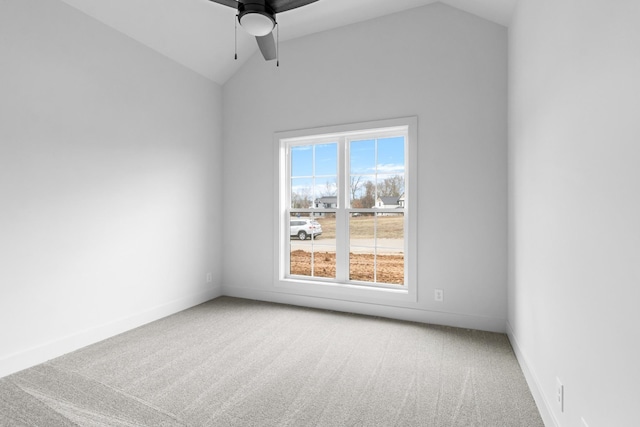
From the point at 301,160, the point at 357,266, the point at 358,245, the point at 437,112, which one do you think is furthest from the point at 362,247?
the point at 437,112

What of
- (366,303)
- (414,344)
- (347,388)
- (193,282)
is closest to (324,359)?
(347,388)

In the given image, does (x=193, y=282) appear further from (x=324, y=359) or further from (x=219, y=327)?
(x=324, y=359)

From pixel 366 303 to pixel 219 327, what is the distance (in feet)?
5.12

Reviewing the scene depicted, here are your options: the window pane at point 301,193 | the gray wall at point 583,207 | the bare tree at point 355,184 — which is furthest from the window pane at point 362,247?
the gray wall at point 583,207

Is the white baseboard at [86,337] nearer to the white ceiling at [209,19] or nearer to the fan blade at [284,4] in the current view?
the white ceiling at [209,19]

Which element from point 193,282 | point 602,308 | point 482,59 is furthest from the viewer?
point 193,282

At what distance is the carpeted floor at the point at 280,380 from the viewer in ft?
5.93

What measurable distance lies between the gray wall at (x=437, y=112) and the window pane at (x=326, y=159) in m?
0.33

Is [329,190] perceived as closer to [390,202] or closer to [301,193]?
[301,193]

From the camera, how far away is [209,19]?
3.34m

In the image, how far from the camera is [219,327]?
10.4 feet

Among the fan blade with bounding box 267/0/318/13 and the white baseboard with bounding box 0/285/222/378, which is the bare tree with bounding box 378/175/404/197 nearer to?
the fan blade with bounding box 267/0/318/13

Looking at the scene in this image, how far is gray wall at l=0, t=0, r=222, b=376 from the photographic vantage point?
2.32 m

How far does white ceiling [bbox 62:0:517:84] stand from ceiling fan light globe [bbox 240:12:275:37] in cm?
137
